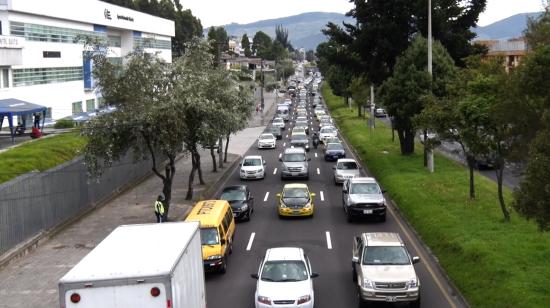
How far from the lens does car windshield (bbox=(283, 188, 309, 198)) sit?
2724 centimetres

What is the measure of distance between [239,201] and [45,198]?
7.35 meters

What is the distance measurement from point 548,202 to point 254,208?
18.6 m

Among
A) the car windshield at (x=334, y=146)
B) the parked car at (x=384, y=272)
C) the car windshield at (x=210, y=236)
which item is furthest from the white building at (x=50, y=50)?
the parked car at (x=384, y=272)

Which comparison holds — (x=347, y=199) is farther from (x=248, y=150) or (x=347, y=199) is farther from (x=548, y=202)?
(x=248, y=150)

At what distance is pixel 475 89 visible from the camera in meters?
24.4

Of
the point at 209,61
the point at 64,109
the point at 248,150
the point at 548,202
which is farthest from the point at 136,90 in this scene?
the point at 64,109

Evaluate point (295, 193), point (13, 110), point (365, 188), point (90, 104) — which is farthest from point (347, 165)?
point (90, 104)

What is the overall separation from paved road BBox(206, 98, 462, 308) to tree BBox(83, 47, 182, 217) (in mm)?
4732

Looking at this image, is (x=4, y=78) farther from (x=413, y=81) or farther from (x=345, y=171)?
(x=413, y=81)

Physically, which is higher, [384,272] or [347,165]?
[347,165]

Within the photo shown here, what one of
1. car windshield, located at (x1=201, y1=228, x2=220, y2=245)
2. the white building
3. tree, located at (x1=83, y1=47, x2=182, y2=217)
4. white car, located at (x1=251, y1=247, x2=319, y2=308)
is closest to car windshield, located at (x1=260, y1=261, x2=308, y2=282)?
white car, located at (x1=251, y1=247, x2=319, y2=308)

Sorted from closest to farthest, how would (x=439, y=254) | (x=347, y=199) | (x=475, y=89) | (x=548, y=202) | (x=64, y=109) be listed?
(x=548, y=202) < (x=439, y=254) < (x=475, y=89) < (x=347, y=199) < (x=64, y=109)

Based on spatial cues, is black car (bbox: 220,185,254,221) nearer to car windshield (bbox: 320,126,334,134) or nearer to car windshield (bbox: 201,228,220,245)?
car windshield (bbox: 201,228,220,245)

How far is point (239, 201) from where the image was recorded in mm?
26500
